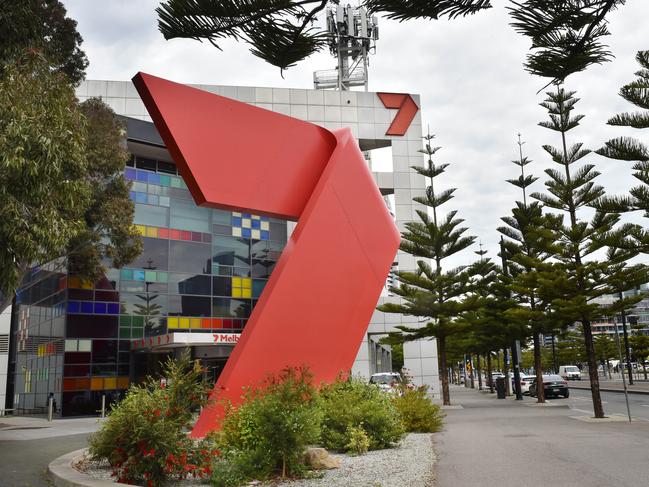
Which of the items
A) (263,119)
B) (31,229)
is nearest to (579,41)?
(263,119)

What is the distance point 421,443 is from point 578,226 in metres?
10.9

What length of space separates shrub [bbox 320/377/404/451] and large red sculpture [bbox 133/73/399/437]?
35.7 inches

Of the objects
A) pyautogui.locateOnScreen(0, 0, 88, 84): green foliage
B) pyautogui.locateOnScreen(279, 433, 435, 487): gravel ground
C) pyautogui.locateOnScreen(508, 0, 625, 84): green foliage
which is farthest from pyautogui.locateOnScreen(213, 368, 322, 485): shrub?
pyautogui.locateOnScreen(508, 0, 625, 84): green foliage

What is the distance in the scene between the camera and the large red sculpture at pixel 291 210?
9.30 meters

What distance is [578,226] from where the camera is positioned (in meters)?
18.7

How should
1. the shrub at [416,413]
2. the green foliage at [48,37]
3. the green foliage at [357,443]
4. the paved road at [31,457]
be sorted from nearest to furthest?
the green foliage at [48,37] < the paved road at [31,457] < the green foliage at [357,443] < the shrub at [416,413]

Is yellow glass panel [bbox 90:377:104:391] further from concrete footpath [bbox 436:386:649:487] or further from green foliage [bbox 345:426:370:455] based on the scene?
green foliage [bbox 345:426:370:455]

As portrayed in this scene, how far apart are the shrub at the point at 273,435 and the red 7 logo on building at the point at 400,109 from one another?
27657mm

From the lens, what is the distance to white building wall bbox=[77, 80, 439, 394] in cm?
3262

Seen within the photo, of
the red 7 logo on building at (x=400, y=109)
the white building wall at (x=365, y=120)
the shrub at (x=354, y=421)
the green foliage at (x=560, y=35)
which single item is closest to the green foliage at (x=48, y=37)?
the green foliage at (x=560, y=35)

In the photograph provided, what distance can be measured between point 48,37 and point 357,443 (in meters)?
11.8

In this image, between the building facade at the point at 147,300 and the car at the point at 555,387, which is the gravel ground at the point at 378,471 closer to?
the building facade at the point at 147,300

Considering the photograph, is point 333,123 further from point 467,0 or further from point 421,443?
point 467,0

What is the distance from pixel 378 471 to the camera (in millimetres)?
7590
